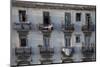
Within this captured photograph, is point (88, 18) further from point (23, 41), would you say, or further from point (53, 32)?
point (23, 41)

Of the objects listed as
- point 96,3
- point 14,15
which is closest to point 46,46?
point 14,15

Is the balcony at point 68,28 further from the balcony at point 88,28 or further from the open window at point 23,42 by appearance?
the open window at point 23,42

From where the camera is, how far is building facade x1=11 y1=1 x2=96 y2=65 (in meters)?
1.98

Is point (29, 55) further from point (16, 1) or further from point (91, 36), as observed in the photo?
point (91, 36)

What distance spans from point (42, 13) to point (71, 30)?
411 millimetres

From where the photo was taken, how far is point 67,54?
2.14m

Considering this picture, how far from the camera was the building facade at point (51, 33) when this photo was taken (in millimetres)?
1977

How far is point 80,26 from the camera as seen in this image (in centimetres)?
219

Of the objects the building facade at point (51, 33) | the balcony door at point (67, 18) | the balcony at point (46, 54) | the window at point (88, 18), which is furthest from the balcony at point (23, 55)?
the window at point (88, 18)

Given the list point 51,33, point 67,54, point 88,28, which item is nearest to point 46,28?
point 51,33

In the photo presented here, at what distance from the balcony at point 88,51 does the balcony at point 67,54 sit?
0.17 metres

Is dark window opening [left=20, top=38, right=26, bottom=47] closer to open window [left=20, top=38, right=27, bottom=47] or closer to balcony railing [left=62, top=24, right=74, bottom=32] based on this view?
open window [left=20, top=38, right=27, bottom=47]

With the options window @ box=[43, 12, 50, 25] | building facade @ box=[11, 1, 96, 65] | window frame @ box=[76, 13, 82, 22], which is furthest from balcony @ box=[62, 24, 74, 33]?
window @ box=[43, 12, 50, 25]

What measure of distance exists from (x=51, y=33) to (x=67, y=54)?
324mm
